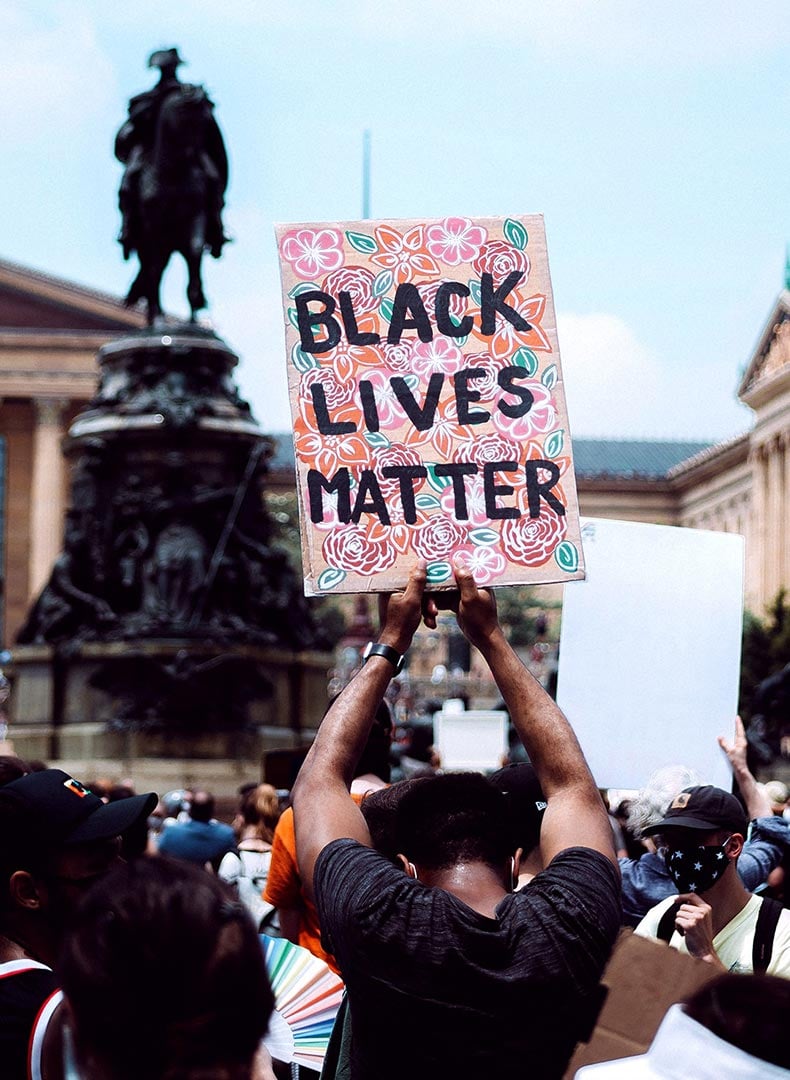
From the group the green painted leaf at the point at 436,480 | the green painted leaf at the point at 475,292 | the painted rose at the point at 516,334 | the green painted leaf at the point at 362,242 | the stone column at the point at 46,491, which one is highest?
the stone column at the point at 46,491

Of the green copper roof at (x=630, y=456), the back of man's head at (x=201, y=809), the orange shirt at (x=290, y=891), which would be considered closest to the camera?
the orange shirt at (x=290, y=891)

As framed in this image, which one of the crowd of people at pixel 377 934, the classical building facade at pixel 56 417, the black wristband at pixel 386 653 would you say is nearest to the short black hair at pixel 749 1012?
the crowd of people at pixel 377 934

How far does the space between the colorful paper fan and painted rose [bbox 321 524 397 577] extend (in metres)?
0.87

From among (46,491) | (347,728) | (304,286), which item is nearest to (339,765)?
(347,728)

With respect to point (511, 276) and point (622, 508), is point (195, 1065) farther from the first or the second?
point (622, 508)

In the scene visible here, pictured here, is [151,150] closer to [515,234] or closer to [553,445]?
[515,234]

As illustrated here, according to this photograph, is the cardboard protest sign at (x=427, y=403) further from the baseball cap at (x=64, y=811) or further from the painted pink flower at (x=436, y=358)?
the baseball cap at (x=64, y=811)

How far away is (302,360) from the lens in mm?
4418

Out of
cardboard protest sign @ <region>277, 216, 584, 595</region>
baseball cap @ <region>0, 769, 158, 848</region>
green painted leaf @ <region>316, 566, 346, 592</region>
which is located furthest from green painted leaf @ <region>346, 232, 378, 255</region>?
baseball cap @ <region>0, 769, 158, 848</region>

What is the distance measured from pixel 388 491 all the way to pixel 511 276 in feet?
1.94

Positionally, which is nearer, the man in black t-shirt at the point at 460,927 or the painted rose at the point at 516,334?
the man in black t-shirt at the point at 460,927

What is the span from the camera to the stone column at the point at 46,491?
78.4 m

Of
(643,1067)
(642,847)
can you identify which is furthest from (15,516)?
(643,1067)

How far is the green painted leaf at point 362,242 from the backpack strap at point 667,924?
179 centimetres
